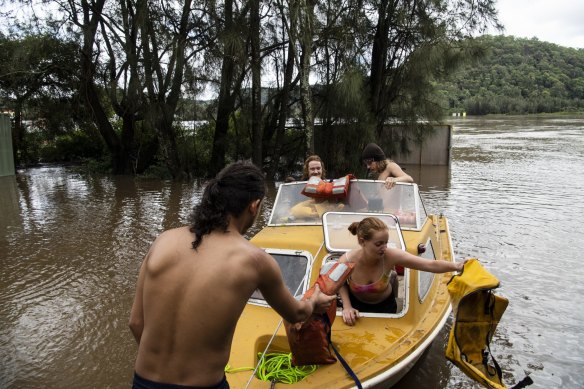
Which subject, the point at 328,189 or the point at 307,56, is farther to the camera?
the point at 307,56

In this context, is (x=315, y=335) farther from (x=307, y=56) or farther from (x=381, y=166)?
(x=307, y=56)

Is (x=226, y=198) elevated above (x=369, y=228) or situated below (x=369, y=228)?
above

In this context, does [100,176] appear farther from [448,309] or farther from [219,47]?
[448,309]

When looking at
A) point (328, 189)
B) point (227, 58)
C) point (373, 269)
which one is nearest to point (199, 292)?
point (373, 269)

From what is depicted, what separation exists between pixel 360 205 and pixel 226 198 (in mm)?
3454

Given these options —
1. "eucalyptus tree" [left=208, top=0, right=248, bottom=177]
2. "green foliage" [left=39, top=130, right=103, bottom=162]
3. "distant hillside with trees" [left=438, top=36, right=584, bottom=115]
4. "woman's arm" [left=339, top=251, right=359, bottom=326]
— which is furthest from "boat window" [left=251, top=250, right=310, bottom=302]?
"distant hillside with trees" [left=438, top=36, right=584, bottom=115]

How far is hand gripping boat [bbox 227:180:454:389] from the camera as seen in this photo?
3215 millimetres

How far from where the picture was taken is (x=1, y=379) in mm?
4430

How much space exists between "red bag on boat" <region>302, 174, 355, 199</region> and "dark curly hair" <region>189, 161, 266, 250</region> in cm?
322

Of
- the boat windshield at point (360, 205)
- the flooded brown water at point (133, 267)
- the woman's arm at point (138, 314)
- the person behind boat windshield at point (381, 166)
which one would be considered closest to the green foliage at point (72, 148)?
the flooded brown water at point (133, 267)

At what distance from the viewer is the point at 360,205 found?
207 inches

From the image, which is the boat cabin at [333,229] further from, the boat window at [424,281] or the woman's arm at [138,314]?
the woman's arm at [138,314]

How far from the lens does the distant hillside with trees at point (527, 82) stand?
79.6 m

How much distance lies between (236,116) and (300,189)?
11.1 metres
